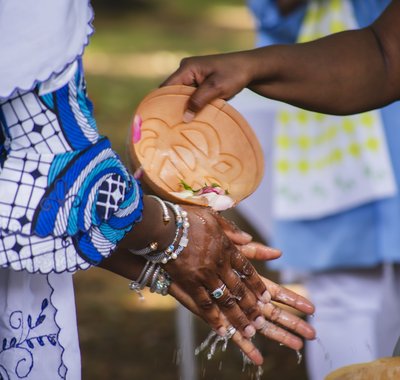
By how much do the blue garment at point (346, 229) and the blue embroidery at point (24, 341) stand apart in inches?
61.5

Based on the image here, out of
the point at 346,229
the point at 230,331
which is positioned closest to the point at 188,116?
the point at 230,331

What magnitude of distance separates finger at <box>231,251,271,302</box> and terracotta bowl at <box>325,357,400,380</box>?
0.32 m

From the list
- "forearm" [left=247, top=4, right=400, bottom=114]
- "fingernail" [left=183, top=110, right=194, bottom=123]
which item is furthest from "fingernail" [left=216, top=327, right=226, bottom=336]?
"forearm" [left=247, top=4, right=400, bottom=114]

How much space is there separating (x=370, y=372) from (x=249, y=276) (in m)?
0.36

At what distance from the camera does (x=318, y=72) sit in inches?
85.9

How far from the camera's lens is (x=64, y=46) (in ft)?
5.03

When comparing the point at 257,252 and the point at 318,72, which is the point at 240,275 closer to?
the point at 257,252

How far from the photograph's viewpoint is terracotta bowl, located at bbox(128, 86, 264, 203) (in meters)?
2.05

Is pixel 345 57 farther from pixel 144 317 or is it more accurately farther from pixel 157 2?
pixel 157 2

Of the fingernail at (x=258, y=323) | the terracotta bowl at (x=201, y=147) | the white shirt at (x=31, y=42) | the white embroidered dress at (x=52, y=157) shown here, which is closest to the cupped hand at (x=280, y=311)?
the fingernail at (x=258, y=323)

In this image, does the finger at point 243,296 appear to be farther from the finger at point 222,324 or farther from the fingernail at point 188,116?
the fingernail at point 188,116

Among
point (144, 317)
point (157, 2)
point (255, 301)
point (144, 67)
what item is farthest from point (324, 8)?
point (157, 2)

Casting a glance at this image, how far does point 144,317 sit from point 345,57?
2907 mm

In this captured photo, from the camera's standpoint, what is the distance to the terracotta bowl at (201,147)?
2053 mm
